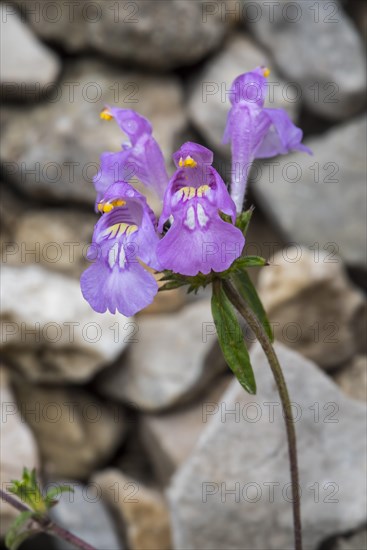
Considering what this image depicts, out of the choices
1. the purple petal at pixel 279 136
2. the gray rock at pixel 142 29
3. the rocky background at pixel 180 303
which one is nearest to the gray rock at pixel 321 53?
the rocky background at pixel 180 303

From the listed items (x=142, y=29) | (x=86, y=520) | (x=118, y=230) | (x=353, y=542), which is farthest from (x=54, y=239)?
(x=118, y=230)

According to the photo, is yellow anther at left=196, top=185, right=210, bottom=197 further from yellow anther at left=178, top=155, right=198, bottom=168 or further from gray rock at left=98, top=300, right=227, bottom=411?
gray rock at left=98, top=300, right=227, bottom=411

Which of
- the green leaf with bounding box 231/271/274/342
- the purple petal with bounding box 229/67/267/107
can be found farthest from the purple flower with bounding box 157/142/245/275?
the purple petal with bounding box 229/67/267/107

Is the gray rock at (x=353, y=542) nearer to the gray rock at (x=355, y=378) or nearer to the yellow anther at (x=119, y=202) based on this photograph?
the gray rock at (x=355, y=378)

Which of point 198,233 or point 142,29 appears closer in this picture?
point 198,233

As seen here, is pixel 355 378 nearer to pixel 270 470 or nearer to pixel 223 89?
pixel 270 470

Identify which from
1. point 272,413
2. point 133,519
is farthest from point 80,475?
point 272,413
